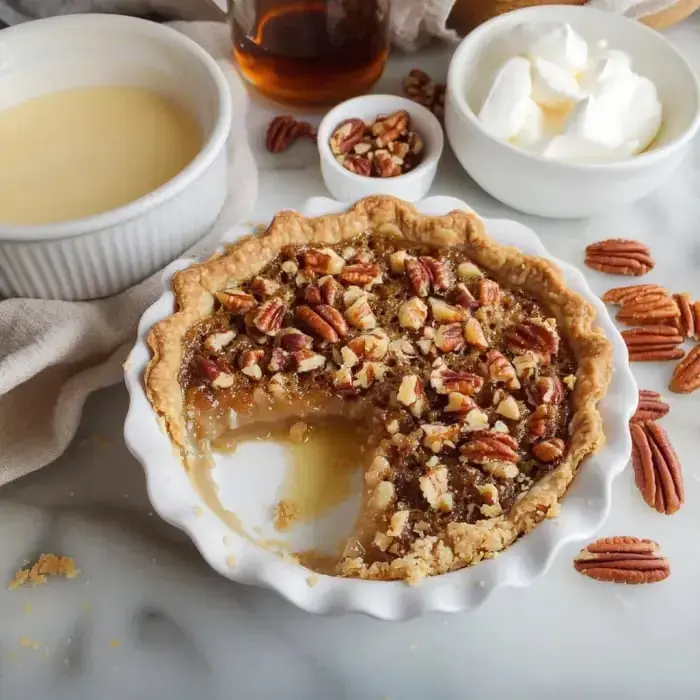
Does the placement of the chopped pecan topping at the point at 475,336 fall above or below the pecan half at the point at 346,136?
below

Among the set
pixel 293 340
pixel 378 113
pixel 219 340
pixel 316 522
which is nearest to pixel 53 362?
pixel 219 340

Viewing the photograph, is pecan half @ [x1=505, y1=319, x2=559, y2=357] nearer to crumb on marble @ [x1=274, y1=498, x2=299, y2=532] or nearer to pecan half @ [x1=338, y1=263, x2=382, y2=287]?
pecan half @ [x1=338, y1=263, x2=382, y2=287]

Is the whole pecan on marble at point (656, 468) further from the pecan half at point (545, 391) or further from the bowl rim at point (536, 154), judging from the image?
the bowl rim at point (536, 154)

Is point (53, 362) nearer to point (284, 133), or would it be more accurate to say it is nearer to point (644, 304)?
point (284, 133)

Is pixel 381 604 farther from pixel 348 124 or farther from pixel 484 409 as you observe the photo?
pixel 348 124

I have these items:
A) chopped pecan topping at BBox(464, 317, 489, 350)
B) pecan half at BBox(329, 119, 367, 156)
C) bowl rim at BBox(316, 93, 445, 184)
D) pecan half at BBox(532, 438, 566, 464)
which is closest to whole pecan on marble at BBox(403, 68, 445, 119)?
bowl rim at BBox(316, 93, 445, 184)

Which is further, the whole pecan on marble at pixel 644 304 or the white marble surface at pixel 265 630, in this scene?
the whole pecan on marble at pixel 644 304

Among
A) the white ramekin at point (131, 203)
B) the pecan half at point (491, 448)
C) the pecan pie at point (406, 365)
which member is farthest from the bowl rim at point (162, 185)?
the pecan half at point (491, 448)
